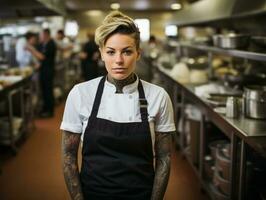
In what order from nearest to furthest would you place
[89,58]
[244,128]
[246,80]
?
[244,128] → [246,80] → [89,58]

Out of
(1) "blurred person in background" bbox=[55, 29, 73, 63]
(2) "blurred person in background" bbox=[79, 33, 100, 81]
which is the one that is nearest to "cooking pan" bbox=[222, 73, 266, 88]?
(2) "blurred person in background" bbox=[79, 33, 100, 81]

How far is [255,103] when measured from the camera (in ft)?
7.84

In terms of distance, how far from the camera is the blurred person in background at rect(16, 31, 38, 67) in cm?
600

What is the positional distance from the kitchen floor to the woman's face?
6.43 feet

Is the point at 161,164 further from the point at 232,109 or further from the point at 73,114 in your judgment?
the point at 232,109

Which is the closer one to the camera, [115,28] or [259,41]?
[115,28]

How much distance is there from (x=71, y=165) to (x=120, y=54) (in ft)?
1.55

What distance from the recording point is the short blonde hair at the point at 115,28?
132 cm

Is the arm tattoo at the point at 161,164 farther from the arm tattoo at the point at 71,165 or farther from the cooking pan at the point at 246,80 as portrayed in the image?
the cooking pan at the point at 246,80

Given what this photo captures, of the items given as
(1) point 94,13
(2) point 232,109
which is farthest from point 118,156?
(1) point 94,13

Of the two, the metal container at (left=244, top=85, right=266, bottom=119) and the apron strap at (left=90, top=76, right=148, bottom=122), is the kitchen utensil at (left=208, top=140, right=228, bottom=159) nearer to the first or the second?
the metal container at (left=244, top=85, right=266, bottom=119)

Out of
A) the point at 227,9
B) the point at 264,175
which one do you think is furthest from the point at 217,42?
the point at 264,175

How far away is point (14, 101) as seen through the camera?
4684 millimetres

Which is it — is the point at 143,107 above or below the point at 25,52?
below
